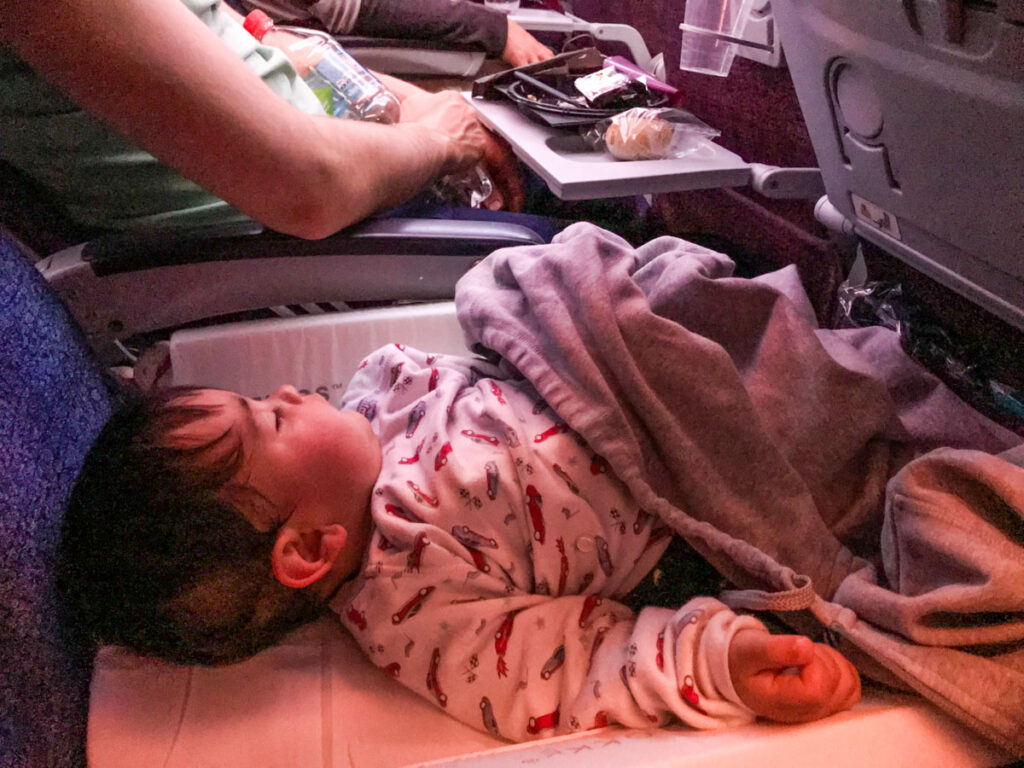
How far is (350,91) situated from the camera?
50.9 inches

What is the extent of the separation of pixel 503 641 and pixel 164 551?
0.36 metres

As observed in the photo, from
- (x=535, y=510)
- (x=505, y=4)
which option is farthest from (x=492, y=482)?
(x=505, y=4)

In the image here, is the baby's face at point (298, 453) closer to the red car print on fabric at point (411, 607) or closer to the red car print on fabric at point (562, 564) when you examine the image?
the red car print on fabric at point (411, 607)

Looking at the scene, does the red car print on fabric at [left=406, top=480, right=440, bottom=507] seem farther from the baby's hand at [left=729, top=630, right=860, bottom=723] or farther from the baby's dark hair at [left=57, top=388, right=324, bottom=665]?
the baby's hand at [left=729, top=630, right=860, bottom=723]

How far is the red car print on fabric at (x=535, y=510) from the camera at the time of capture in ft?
2.38

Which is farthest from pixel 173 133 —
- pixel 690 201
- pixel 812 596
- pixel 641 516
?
pixel 690 201

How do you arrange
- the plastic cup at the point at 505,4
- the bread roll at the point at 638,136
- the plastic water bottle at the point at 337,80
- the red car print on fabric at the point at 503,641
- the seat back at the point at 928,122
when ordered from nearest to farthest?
1. the seat back at the point at 928,122
2. the red car print on fabric at the point at 503,641
3. the bread roll at the point at 638,136
4. the plastic water bottle at the point at 337,80
5. the plastic cup at the point at 505,4

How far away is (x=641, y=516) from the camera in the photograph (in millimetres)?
741

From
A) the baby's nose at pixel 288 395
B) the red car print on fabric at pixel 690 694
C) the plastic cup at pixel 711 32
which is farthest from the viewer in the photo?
the plastic cup at pixel 711 32

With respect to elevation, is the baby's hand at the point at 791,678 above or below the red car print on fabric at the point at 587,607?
above

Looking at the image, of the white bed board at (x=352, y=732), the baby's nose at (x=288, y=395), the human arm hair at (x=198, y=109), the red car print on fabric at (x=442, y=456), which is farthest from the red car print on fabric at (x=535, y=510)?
the human arm hair at (x=198, y=109)

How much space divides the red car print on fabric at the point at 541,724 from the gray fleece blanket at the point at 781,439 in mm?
224

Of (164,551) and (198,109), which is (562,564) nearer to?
(164,551)

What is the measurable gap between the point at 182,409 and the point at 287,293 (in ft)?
→ 0.86
